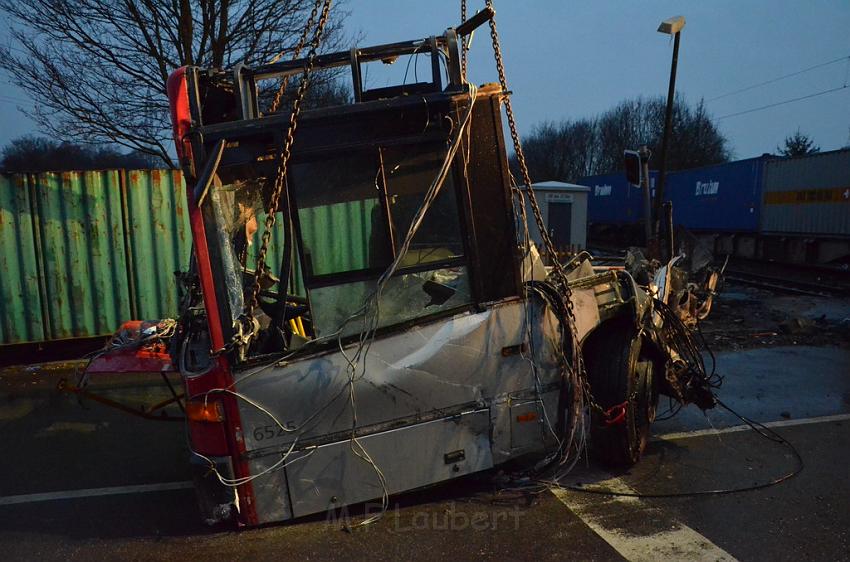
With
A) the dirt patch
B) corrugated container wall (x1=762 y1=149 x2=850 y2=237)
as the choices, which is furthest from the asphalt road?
corrugated container wall (x1=762 y1=149 x2=850 y2=237)

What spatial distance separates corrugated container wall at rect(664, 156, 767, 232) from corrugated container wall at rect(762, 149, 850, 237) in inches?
21.8

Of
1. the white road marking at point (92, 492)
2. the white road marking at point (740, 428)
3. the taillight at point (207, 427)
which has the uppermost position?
the taillight at point (207, 427)

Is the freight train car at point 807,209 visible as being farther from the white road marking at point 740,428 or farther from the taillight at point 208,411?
the taillight at point 208,411

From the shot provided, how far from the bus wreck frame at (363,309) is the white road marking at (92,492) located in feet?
3.32

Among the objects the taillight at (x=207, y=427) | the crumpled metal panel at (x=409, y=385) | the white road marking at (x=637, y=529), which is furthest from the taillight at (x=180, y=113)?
the white road marking at (x=637, y=529)

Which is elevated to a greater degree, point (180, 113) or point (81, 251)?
point (180, 113)

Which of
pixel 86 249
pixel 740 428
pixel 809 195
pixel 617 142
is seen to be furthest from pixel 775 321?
pixel 617 142

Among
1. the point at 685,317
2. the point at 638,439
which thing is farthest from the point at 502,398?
the point at 685,317

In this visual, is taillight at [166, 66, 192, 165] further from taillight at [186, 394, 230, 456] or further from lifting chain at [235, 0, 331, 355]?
taillight at [186, 394, 230, 456]

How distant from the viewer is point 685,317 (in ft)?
19.5

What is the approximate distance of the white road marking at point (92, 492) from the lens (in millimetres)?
4184

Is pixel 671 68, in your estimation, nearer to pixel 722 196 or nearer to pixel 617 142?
pixel 722 196

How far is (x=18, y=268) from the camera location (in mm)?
7875

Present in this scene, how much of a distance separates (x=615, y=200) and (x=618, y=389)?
29890 millimetres
